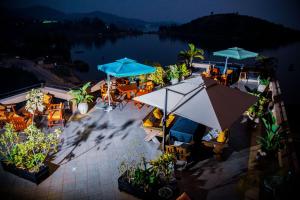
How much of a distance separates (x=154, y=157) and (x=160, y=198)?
2.12 m

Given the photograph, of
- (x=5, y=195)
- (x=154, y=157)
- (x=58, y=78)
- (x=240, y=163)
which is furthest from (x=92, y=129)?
(x=58, y=78)

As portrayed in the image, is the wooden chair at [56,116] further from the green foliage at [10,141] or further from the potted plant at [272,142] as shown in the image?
the potted plant at [272,142]

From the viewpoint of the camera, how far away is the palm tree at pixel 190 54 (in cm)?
1725

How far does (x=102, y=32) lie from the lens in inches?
7495

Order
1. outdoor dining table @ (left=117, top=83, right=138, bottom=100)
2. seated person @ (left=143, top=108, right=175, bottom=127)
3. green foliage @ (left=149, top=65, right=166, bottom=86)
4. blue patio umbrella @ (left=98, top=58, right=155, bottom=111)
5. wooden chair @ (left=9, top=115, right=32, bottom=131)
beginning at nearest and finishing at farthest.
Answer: seated person @ (left=143, top=108, right=175, bottom=127) < wooden chair @ (left=9, top=115, right=32, bottom=131) < blue patio umbrella @ (left=98, top=58, right=155, bottom=111) < outdoor dining table @ (left=117, top=83, right=138, bottom=100) < green foliage @ (left=149, top=65, right=166, bottom=86)

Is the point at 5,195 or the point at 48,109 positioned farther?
the point at 48,109

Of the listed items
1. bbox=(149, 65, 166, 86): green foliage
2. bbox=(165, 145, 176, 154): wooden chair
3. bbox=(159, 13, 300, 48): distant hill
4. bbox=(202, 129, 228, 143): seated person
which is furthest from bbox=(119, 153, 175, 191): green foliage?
bbox=(159, 13, 300, 48): distant hill

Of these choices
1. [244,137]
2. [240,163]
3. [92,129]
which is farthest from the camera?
[92,129]

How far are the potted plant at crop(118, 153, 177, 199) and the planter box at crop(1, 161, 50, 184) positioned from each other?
2.15 m

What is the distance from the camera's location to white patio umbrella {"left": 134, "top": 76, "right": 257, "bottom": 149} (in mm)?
5613

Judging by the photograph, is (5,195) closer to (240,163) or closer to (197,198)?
(197,198)

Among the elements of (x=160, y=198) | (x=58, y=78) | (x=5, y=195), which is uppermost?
(x=160, y=198)

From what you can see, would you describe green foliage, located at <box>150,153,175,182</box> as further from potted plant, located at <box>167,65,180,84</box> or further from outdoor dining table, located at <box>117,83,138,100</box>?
potted plant, located at <box>167,65,180,84</box>

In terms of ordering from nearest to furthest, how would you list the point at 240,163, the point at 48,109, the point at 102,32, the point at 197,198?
Answer: the point at 197,198 → the point at 240,163 → the point at 48,109 → the point at 102,32
